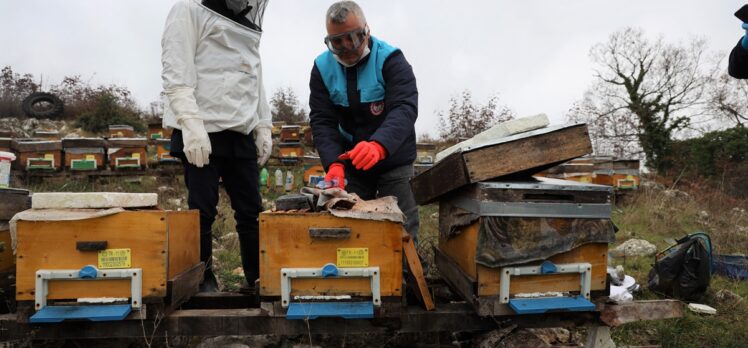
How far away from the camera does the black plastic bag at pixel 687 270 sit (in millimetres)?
3393

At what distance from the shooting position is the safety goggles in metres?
2.27

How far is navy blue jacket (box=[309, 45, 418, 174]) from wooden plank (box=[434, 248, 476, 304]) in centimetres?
61

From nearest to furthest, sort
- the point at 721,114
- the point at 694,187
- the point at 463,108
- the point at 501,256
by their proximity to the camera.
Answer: the point at 501,256
the point at 694,187
the point at 463,108
the point at 721,114

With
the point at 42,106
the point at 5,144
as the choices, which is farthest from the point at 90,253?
the point at 42,106

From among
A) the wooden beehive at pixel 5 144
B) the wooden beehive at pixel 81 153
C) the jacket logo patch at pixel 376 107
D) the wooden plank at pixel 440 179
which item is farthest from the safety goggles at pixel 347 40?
the wooden beehive at pixel 5 144

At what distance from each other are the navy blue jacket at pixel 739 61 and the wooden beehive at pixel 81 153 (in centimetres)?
901

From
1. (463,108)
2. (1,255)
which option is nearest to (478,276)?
(1,255)

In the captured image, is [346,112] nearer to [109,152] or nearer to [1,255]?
[1,255]

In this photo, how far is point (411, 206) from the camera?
2.69 m

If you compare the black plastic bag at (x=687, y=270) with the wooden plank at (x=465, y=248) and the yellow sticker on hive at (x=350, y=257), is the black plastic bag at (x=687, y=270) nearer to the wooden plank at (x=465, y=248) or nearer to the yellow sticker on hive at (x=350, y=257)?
the wooden plank at (x=465, y=248)

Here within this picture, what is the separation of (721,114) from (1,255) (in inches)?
816

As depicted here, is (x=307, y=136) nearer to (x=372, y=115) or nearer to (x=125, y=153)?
(x=125, y=153)

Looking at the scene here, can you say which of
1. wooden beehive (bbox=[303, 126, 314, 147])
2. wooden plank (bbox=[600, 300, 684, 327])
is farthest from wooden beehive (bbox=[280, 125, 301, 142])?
wooden plank (bbox=[600, 300, 684, 327])

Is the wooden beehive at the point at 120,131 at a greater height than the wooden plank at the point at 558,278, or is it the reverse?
the wooden beehive at the point at 120,131
